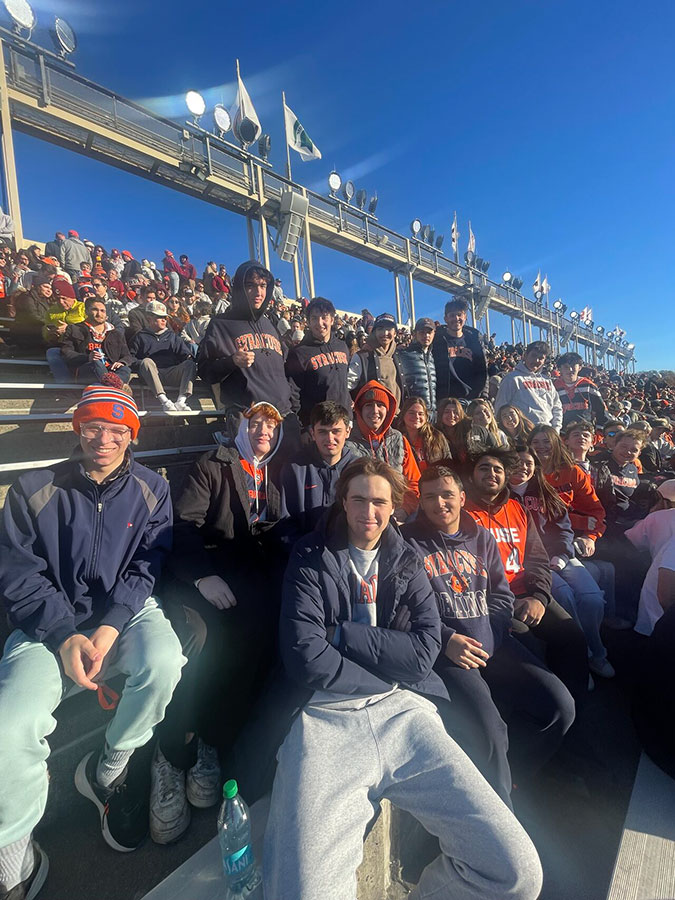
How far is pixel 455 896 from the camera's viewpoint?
4.72 feet

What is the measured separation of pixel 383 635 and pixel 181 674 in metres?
0.98

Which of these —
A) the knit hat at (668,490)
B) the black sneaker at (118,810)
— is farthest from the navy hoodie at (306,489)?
the knit hat at (668,490)

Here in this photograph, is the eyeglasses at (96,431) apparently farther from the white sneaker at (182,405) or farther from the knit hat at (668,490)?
the knit hat at (668,490)

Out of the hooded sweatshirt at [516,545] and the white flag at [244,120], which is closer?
the hooded sweatshirt at [516,545]

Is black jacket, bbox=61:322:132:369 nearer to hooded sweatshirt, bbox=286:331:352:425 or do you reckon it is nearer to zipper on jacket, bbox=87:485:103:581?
hooded sweatshirt, bbox=286:331:352:425

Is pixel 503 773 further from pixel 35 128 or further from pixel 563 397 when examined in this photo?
pixel 35 128

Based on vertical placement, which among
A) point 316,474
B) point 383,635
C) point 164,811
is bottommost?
point 164,811

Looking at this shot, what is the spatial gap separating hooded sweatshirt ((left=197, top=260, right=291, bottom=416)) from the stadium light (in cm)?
1671

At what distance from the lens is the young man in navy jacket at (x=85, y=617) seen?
4.81 ft

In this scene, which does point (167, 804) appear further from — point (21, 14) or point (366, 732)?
point (21, 14)

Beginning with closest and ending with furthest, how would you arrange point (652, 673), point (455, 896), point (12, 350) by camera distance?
1. point (455, 896)
2. point (652, 673)
3. point (12, 350)

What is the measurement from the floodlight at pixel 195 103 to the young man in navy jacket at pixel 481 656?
21755 millimetres

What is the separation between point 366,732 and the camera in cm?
165

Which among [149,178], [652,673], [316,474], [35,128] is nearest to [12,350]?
[316,474]
